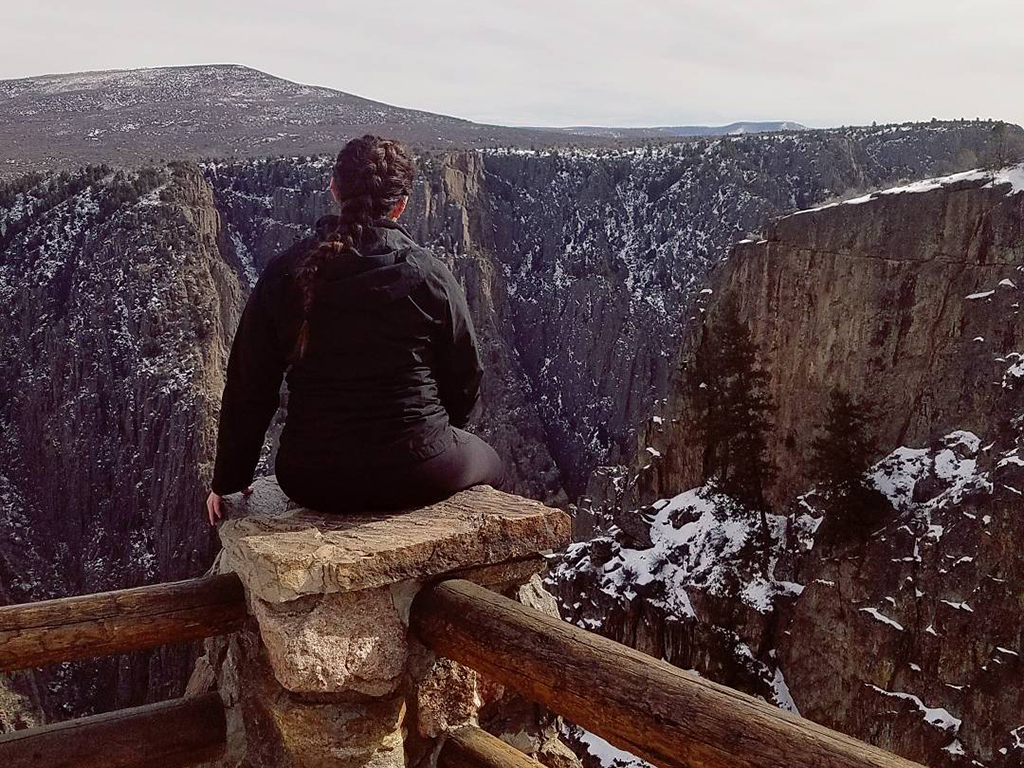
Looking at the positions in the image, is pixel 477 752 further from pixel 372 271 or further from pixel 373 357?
pixel 372 271

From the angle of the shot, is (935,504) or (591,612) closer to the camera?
(935,504)

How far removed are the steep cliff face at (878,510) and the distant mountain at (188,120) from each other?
46789mm

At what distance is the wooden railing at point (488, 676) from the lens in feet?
6.60

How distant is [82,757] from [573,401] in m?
62.1

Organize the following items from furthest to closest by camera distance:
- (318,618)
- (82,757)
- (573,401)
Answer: (573,401) → (82,757) → (318,618)

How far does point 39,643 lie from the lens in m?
2.81

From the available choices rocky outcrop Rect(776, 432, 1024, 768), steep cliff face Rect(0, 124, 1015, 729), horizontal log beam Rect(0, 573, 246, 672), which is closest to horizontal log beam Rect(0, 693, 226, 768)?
horizontal log beam Rect(0, 573, 246, 672)

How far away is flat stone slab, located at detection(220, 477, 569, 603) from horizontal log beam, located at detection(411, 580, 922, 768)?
0.47 feet

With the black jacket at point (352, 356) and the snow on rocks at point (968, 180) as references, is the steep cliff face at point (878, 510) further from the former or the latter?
the black jacket at point (352, 356)

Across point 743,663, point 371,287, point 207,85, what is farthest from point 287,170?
point 371,287

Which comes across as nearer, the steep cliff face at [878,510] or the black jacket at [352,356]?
the black jacket at [352,356]

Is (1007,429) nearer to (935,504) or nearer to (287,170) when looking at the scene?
(935,504)

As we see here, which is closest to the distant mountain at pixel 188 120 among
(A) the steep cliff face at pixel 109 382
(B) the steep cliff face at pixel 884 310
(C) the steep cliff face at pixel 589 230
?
(C) the steep cliff face at pixel 589 230

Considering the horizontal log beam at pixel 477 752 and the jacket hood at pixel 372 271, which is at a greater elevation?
the jacket hood at pixel 372 271
